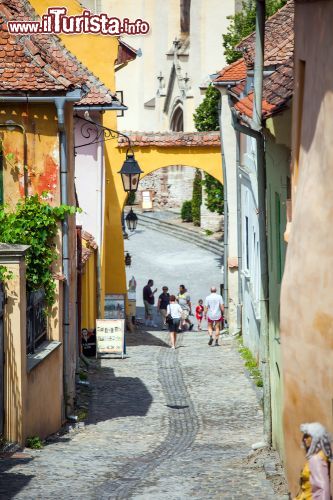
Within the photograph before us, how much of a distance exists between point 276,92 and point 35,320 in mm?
5267

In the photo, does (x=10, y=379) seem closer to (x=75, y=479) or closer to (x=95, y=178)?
(x=75, y=479)

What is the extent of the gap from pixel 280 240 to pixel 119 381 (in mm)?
9295

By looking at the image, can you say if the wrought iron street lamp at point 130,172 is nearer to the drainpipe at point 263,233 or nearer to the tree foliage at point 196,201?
the drainpipe at point 263,233

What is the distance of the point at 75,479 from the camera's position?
16.0 m

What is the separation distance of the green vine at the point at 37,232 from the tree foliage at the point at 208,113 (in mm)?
36764

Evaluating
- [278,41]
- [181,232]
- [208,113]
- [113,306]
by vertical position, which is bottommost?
[113,306]

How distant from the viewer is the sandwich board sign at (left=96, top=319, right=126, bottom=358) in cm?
2939

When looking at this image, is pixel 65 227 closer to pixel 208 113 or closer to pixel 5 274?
pixel 5 274

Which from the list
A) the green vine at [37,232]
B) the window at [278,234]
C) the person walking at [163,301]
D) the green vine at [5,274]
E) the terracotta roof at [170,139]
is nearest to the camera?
the window at [278,234]

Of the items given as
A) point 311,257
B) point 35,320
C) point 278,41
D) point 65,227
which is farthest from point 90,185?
point 311,257

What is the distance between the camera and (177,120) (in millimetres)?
71375

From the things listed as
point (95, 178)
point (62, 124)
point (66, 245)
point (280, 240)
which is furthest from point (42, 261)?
point (95, 178)

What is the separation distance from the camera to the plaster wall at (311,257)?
11.7 m

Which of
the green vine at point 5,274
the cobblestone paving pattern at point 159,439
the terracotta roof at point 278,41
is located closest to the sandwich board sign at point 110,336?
the cobblestone paving pattern at point 159,439
